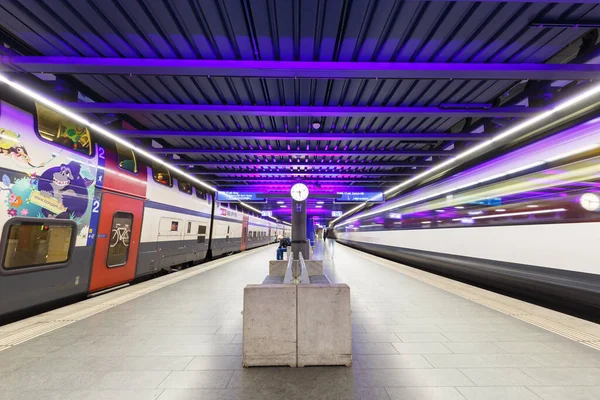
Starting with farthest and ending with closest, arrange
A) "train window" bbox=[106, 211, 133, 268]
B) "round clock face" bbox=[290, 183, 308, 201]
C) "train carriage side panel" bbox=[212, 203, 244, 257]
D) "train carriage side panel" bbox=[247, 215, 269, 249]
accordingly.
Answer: "train carriage side panel" bbox=[247, 215, 269, 249], "train carriage side panel" bbox=[212, 203, 244, 257], "round clock face" bbox=[290, 183, 308, 201], "train window" bbox=[106, 211, 133, 268]

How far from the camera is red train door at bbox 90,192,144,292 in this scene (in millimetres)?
5242

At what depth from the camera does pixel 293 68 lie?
13.1 feet

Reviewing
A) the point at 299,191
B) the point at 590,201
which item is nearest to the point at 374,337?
the point at 590,201

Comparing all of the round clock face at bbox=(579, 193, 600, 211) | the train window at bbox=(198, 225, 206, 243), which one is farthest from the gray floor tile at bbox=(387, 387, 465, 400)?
the train window at bbox=(198, 225, 206, 243)

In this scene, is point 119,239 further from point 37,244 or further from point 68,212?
point 37,244

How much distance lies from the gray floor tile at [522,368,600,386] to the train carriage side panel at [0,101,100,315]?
682 centimetres

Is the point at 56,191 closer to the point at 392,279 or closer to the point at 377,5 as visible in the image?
the point at 377,5

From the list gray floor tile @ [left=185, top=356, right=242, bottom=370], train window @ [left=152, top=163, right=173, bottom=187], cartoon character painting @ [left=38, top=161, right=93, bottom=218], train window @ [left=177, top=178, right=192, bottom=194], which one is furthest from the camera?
train window @ [left=177, top=178, right=192, bottom=194]

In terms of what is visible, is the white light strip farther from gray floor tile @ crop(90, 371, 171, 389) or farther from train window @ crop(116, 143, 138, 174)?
train window @ crop(116, 143, 138, 174)

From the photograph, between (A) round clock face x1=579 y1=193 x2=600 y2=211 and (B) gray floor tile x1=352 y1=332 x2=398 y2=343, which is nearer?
(B) gray floor tile x1=352 y1=332 x2=398 y2=343

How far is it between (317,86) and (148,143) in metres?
6.13

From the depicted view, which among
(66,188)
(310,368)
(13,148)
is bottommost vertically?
(310,368)

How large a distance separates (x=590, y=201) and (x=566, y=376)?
2734 millimetres

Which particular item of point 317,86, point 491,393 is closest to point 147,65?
point 317,86
